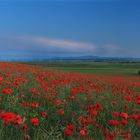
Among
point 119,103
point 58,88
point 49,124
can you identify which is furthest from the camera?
point 58,88

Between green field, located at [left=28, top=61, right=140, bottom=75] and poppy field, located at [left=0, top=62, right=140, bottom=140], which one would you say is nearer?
poppy field, located at [left=0, top=62, right=140, bottom=140]

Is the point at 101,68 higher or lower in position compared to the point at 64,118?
lower

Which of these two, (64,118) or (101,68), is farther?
(101,68)

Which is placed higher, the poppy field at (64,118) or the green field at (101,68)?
the poppy field at (64,118)

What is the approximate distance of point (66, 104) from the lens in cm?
617

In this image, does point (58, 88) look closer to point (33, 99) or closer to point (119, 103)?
point (33, 99)

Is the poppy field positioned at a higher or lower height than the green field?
higher

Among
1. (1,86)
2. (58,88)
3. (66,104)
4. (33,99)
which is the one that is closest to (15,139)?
(66,104)

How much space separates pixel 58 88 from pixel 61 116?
2980 mm

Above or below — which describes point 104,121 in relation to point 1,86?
below

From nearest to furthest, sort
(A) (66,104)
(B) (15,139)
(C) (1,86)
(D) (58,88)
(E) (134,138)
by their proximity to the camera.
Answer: (B) (15,139) < (E) (134,138) < (A) (66,104) < (C) (1,86) < (D) (58,88)

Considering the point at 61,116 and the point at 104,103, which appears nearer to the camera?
the point at 61,116

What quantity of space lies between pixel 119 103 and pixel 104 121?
4.45ft

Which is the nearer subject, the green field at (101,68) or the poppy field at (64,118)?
the poppy field at (64,118)
